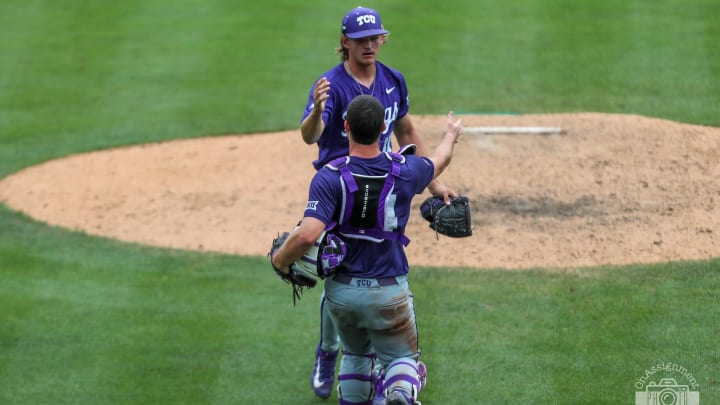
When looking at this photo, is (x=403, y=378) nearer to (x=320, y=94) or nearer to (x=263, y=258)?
(x=320, y=94)

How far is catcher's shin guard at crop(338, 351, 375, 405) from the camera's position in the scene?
650 cm

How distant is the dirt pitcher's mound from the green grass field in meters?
0.42

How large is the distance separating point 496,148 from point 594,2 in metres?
5.38

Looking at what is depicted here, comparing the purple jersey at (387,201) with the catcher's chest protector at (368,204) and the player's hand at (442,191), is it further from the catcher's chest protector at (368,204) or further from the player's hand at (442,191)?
the player's hand at (442,191)

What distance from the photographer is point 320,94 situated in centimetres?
648

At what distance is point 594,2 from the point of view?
54.4ft

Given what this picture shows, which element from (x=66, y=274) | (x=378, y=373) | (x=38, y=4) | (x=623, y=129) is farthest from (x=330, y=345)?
(x=38, y=4)

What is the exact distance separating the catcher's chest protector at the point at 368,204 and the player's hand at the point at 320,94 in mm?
647

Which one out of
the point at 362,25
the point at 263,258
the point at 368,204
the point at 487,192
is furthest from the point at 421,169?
the point at 487,192

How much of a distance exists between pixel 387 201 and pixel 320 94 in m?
0.92

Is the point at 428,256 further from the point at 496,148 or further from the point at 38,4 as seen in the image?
the point at 38,4

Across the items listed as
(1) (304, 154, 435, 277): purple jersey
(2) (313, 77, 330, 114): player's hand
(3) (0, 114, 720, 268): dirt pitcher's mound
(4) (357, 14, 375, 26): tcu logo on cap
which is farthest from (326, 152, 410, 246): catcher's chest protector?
(3) (0, 114, 720, 268): dirt pitcher's mound

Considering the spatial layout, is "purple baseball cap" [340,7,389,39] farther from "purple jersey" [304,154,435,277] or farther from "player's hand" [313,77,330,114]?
"purple jersey" [304,154,435,277]

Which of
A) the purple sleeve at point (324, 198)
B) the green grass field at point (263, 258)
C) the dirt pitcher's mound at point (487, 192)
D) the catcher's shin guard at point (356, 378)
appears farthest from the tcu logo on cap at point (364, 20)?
the dirt pitcher's mound at point (487, 192)
